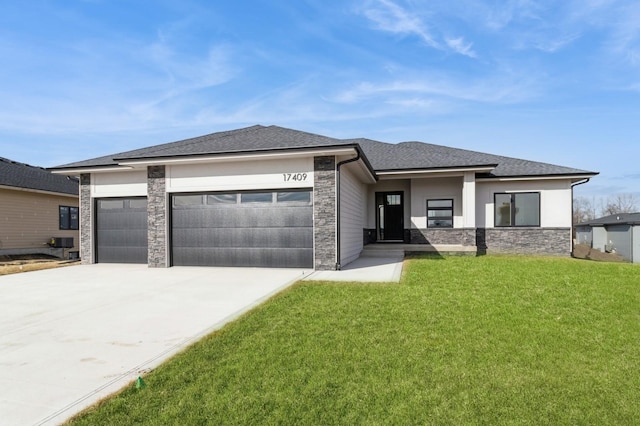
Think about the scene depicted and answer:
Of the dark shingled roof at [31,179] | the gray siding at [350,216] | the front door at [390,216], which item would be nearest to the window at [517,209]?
the front door at [390,216]

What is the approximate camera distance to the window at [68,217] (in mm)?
19781

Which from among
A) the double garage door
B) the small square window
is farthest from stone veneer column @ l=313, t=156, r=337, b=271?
the small square window

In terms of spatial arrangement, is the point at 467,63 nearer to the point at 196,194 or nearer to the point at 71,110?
the point at 196,194

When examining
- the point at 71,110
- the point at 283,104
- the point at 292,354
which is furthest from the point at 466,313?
the point at 71,110

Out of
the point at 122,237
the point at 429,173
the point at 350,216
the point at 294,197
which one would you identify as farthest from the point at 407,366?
the point at 122,237

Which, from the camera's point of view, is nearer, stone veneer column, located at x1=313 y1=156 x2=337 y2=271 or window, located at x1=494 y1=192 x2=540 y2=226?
stone veneer column, located at x1=313 y1=156 x2=337 y2=271

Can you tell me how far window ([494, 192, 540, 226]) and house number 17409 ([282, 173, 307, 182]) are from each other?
9556 millimetres

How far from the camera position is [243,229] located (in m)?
10.9

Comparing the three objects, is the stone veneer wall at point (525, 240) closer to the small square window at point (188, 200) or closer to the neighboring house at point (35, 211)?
the small square window at point (188, 200)

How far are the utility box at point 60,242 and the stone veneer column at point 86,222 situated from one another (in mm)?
7454

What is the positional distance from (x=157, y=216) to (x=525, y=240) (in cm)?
1471

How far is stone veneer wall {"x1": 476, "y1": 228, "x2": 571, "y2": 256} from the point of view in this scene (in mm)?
14547

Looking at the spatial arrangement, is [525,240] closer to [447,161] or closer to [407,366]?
[447,161]

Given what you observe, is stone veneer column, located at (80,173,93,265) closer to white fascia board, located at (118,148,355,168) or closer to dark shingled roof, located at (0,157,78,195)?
white fascia board, located at (118,148,355,168)
